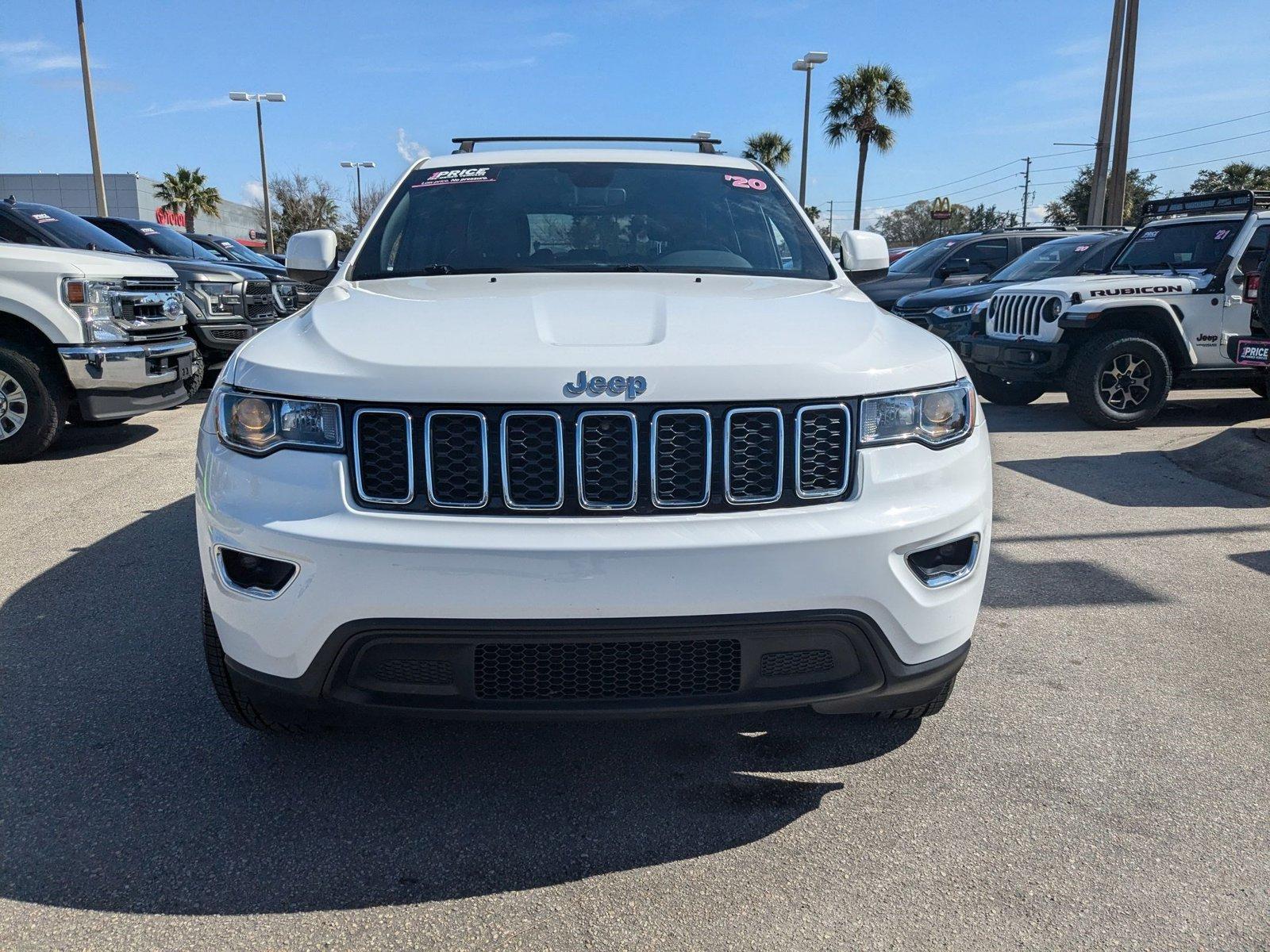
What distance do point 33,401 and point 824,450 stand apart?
6.46 m

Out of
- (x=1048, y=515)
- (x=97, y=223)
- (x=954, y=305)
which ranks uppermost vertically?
(x=97, y=223)

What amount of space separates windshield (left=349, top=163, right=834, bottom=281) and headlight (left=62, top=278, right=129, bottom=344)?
421 cm

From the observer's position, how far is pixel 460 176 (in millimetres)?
3857

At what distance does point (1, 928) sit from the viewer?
6.86ft

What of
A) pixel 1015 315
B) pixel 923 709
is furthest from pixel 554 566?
pixel 1015 315

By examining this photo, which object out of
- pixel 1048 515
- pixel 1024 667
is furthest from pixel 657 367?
pixel 1048 515

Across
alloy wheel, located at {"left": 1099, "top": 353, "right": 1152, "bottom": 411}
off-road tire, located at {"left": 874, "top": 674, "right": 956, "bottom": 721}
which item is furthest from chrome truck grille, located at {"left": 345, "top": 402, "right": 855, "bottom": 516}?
alloy wheel, located at {"left": 1099, "top": 353, "right": 1152, "bottom": 411}

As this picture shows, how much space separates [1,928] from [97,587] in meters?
2.44

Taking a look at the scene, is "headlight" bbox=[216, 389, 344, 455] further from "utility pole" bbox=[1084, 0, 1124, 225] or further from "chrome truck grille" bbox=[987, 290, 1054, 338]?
"utility pole" bbox=[1084, 0, 1124, 225]

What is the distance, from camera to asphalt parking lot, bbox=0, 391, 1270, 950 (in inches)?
83.7

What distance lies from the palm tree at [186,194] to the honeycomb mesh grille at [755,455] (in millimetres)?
57345

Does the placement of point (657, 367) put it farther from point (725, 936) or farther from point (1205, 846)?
point (1205, 846)

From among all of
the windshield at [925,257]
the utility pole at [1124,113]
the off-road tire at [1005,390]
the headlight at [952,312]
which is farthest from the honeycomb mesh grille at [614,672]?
the utility pole at [1124,113]

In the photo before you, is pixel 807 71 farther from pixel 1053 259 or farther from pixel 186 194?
pixel 186 194
